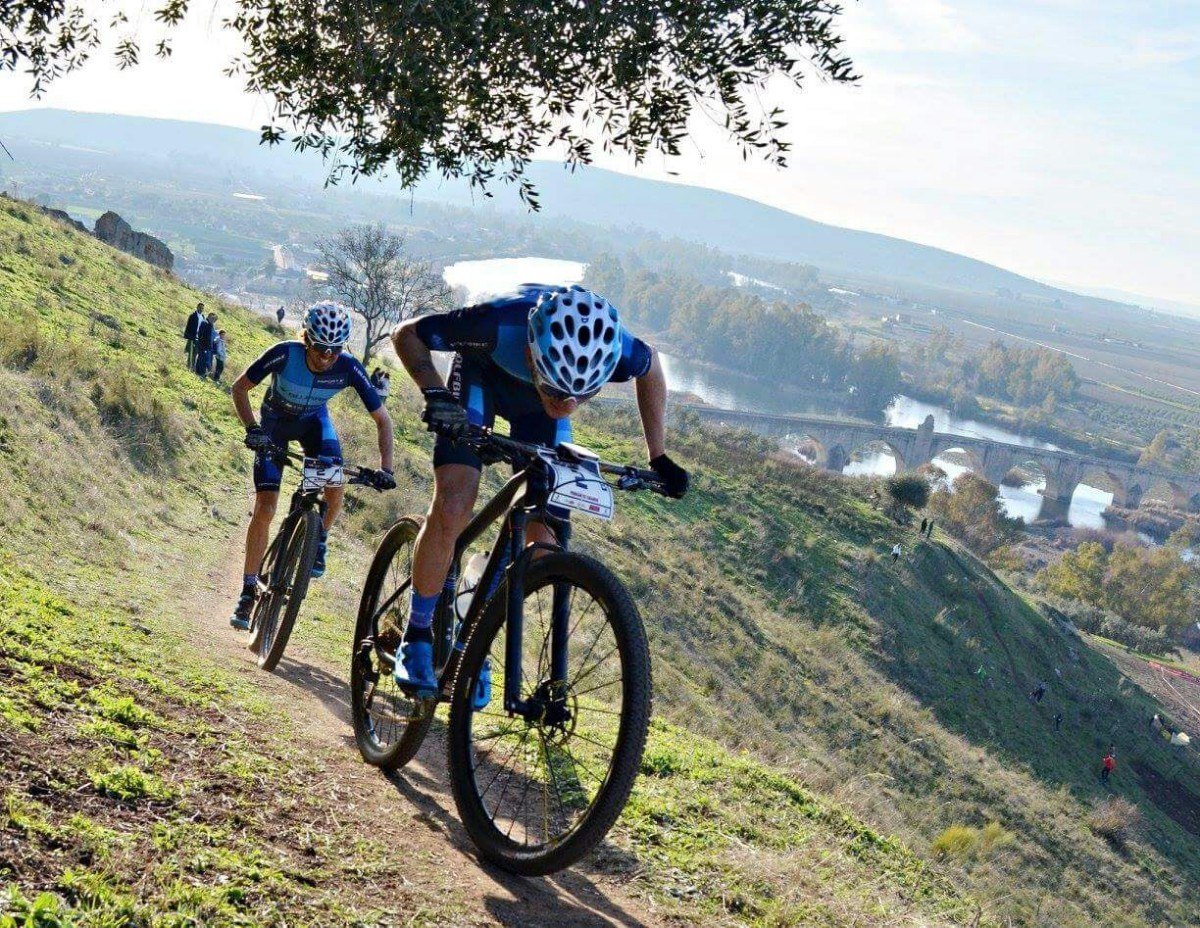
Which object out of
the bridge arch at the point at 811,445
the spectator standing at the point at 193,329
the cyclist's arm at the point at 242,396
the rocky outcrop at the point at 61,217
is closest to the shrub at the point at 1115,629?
the bridge arch at the point at 811,445

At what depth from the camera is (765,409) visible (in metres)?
185

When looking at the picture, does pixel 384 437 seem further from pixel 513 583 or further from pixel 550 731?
pixel 550 731

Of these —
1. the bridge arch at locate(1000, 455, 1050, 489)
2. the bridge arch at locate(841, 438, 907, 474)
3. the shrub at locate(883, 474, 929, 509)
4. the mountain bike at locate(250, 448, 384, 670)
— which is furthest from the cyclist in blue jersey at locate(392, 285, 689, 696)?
the bridge arch at locate(1000, 455, 1050, 489)

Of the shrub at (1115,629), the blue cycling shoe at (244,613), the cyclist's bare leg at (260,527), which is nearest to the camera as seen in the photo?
the cyclist's bare leg at (260,527)

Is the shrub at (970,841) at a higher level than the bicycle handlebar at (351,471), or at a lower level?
lower

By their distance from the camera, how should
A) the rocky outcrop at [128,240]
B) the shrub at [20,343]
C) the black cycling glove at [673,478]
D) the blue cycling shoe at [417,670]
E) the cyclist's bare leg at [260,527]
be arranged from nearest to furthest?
the black cycling glove at [673,478] → the blue cycling shoe at [417,670] → the cyclist's bare leg at [260,527] → the shrub at [20,343] → the rocky outcrop at [128,240]

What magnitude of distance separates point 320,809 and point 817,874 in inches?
98.7

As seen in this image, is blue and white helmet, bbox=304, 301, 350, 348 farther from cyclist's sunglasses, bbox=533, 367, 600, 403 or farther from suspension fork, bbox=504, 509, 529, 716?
suspension fork, bbox=504, 509, 529, 716

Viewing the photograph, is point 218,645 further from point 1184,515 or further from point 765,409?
point 1184,515

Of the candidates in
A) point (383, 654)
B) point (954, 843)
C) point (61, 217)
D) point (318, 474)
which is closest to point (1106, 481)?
point (61, 217)

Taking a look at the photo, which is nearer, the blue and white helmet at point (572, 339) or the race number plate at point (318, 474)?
the blue and white helmet at point (572, 339)

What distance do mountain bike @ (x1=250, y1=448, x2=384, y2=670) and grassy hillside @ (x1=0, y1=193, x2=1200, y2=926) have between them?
28.1 inches

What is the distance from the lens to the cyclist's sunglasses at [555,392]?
4344 millimetres

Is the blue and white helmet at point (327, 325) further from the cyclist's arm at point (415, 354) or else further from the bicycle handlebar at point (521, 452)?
the bicycle handlebar at point (521, 452)
